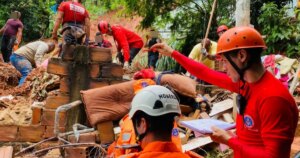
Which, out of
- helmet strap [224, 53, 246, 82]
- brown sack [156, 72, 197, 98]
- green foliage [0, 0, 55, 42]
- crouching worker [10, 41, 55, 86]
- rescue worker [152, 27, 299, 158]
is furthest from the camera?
green foliage [0, 0, 55, 42]

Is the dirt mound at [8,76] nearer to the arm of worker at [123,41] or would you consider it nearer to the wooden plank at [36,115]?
the arm of worker at [123,41]

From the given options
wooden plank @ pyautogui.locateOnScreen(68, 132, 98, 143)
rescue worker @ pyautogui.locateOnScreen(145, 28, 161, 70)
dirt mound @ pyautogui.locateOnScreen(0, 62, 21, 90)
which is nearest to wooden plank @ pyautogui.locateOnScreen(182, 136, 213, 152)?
wooden plank @ pyautogui.locateOnScreen(68, 132, 98, 143)

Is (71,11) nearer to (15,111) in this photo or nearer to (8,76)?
(15,111)

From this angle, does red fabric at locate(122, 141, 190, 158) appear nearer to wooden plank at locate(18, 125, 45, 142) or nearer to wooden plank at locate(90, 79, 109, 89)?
wooden plank at locate(90, 79, 109, 89)

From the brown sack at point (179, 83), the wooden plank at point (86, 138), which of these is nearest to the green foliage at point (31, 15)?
the wooden plank at point (86, 138)

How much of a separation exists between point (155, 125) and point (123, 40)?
665 cm

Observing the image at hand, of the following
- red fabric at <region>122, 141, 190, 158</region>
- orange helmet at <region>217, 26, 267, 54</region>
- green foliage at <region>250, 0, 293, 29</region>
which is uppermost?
green foliage at <region>250, 0, 293, 29</region>

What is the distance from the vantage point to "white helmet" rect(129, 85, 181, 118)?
234cm

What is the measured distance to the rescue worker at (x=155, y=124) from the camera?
7.10 feet

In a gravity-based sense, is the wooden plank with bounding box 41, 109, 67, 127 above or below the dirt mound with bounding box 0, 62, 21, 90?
below

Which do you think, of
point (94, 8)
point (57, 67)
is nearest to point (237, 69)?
point (57, 67)

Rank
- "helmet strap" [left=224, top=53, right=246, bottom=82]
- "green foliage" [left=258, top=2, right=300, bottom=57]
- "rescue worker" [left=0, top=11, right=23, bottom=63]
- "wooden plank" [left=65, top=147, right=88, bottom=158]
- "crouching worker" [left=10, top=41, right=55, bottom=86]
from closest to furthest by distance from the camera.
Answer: "helmet strap" [left=224, top=53, right=246, bottom=82], "wooden plank" [left=65, top=147, right=88, bottom=158], "crouching worker" [left=10, top=41, right=55, bottom=86], "green foliage" [left=258, top=2, right=300, bottom=57], "rescue worker" [left=0, top=11, right=23, bottom=63]

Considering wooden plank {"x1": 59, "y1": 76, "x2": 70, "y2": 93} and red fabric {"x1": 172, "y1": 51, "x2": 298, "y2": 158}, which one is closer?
red fabric {"x1": 172, "y1": 51, "x2": 298, "y2": 158}

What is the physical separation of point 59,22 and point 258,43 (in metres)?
5.01
